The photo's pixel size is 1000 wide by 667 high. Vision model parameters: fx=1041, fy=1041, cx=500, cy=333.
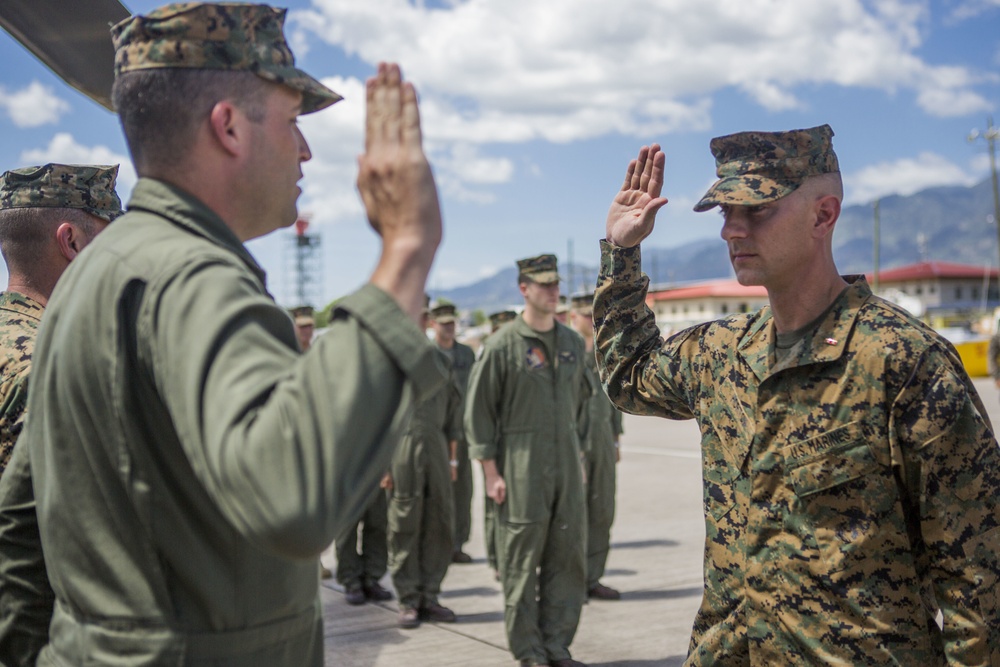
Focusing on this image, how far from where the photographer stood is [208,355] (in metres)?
1.35

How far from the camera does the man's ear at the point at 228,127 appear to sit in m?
1.61

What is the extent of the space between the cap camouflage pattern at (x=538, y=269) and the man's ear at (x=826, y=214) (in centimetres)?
443

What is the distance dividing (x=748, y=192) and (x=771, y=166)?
110 millimetres

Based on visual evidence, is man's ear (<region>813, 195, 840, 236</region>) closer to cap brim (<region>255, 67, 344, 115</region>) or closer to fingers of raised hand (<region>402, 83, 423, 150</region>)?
cap brim (<region>255, 67, 344, 115</region>)

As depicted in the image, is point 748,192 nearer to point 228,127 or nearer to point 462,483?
point 228,127

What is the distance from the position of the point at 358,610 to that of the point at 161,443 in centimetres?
695

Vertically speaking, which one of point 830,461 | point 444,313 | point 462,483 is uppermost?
point 444,313

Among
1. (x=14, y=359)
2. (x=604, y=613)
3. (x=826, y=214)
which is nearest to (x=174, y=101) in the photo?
(x=14, y=359)

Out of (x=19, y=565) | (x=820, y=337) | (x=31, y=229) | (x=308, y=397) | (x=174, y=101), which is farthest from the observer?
(x=31, y=229)

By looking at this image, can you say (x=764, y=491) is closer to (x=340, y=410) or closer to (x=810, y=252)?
(x=810, y=252)

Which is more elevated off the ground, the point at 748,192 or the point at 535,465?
the point at 748,192

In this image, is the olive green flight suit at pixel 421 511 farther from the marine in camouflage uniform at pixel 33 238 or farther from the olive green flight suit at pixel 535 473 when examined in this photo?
the marine in camouflage uniform at pixel 33 238

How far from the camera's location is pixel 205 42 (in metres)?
1.62

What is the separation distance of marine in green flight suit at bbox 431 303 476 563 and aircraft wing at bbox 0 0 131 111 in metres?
6.73
